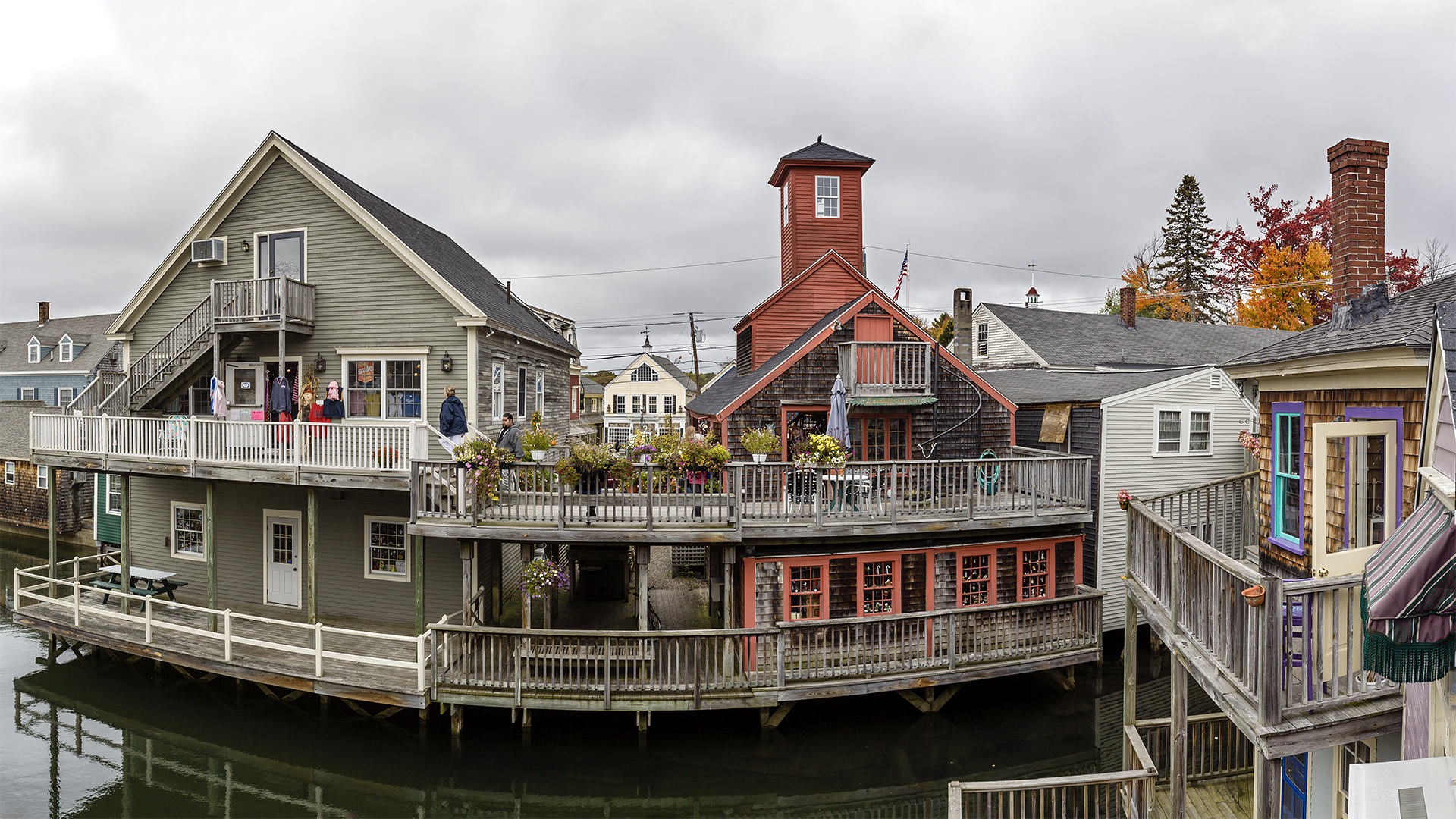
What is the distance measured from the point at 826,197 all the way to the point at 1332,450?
48.6ft

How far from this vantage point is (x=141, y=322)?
17.6 m

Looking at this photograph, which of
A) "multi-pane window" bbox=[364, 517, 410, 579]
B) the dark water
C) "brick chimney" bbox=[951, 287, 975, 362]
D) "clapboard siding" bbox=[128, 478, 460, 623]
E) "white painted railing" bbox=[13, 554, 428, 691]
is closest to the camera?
the dark water

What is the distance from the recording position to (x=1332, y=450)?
762cm

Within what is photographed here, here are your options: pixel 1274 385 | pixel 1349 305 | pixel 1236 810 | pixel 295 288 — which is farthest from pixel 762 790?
pixel 295 288

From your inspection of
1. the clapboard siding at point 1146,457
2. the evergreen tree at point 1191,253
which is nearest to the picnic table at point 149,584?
the clapboard siding at point 1146,457

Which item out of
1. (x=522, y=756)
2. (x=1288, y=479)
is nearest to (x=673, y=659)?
(x=522, y=756)

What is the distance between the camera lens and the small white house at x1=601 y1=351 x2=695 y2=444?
63.2 m

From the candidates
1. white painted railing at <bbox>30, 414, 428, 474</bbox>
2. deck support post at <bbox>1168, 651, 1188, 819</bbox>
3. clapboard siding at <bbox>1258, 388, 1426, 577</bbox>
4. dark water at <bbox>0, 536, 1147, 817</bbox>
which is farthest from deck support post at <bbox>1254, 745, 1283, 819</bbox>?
white painted railing at <bbox>30, 414, 428, 474</bbox>

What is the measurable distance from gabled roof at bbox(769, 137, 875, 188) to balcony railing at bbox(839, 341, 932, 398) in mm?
6788

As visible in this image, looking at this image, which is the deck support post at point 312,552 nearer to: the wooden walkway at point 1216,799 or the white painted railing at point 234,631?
the white painted railing at point 234,631

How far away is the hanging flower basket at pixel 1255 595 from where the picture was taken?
17.2ft

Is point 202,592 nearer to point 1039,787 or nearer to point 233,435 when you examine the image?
point 233,435

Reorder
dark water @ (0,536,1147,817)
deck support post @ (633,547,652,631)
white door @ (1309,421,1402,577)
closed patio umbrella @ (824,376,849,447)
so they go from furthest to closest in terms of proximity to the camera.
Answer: closed patio umbrella @ (824,376,849,447), deck support post @ (633,547,652,631), dark water @ (0,536,1147,817), white door @ (1309,421,1402,577)

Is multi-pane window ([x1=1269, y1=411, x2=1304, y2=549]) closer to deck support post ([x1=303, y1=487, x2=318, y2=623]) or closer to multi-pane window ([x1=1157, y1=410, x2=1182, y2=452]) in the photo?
multi-pane window ([x1=1157, y1=410, x2=1182, y2=452])
